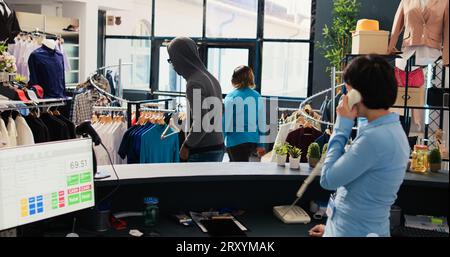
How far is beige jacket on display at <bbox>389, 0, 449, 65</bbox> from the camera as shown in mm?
3309

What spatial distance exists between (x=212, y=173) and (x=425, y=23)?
172 cm

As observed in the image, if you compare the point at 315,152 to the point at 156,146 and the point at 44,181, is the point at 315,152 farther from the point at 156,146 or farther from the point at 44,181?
the point at 156,146

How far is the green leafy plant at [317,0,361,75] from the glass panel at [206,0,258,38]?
1.50 meters

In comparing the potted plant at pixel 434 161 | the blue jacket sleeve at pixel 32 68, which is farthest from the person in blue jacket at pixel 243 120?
the blue jacket sleeve at pixel 32 68

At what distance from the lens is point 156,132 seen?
173 inches

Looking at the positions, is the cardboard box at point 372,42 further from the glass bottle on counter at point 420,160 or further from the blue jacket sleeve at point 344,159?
the blue jacket sleeve at point 344,159

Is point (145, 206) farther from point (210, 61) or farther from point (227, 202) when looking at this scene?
point (210, 61)

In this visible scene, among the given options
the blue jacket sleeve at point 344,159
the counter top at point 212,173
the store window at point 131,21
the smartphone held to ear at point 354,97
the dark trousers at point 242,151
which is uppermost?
the store window at point 131,21

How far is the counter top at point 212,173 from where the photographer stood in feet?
8.27

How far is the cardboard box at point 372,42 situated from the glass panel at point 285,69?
184 inches

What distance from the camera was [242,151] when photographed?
4332mm

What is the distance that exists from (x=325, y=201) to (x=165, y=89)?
6.58m
